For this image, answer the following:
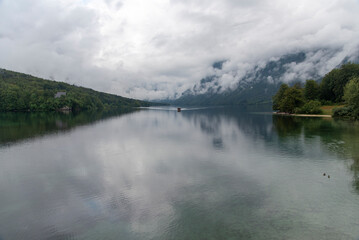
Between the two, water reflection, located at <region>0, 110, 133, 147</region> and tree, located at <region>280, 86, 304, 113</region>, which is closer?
water reflection, located at <region>0, 110, 133, 147</region>

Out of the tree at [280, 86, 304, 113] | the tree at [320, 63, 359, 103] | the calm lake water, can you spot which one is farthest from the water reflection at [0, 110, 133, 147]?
the tree at [320, 63, 359, 103]

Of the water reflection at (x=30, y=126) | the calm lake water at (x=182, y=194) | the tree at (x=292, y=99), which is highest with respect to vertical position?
the tree at (x=292, y=99)

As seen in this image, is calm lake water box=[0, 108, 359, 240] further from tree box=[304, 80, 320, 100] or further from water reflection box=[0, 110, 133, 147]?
tree box=[304, 80, 320, 100]

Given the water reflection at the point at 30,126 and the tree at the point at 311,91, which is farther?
the tree at the point at 311,91


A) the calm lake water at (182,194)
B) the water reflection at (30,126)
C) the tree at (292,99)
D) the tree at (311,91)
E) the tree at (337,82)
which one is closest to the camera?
the calm lake water at (182,194)

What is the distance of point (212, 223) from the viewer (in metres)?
19.4

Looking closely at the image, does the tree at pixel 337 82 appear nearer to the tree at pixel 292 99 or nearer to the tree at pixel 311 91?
the tree at pixel 311 91

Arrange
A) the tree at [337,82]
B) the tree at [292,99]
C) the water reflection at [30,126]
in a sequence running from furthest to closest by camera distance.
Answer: the tree at [337,82], the tree at [292,99], the water reflection at [30,126]

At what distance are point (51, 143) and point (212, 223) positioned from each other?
164 ft

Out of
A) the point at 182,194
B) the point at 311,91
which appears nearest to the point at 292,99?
the point at 311,91

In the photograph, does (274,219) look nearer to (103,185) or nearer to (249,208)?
(249,208)

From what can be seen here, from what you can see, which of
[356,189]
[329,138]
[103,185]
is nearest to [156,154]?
[103,185]

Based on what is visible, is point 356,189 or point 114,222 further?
point 356,189

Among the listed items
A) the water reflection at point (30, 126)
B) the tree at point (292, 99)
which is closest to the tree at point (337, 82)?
the tree at point (292, 99)
